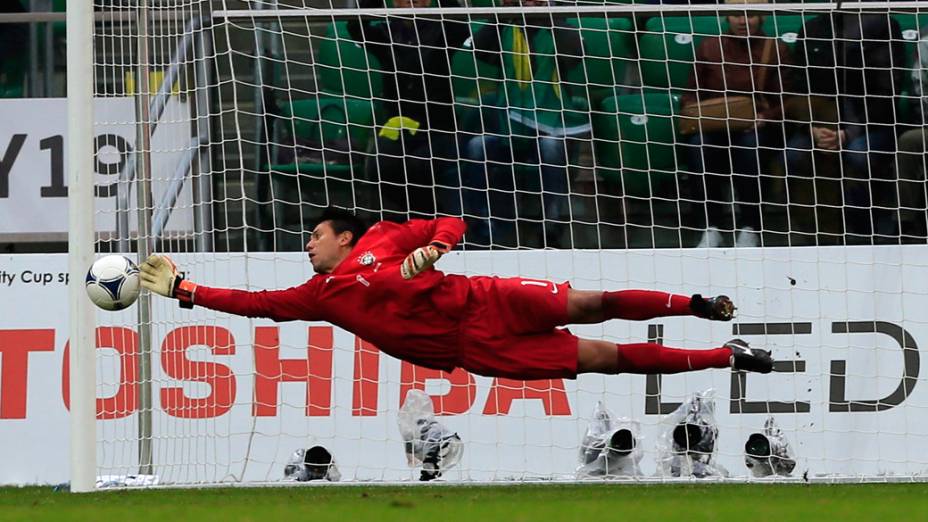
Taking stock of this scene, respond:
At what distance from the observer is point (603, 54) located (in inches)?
381

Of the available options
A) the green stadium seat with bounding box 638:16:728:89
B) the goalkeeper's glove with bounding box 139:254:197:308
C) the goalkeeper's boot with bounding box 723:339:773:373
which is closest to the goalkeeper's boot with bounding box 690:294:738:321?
the goalkeeper's boot with bounding box 723:339:773:373

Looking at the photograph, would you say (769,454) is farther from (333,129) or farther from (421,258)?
(333,129)

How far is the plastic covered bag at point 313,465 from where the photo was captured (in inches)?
367

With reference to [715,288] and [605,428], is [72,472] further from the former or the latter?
[715,288]

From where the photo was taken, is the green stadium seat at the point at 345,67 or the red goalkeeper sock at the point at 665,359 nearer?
the red goalkeeper sock at the point at 665,359

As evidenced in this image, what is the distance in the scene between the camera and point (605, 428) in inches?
367

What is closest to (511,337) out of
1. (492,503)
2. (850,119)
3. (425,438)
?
(425,438)

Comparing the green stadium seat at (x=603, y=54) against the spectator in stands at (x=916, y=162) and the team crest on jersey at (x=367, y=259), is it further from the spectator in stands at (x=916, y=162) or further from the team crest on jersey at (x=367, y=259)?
the team crest on jersey at (x=367, y=259)

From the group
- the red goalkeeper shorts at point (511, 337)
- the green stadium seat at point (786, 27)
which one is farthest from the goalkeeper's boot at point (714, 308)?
the green stadium seat at point (786, 27)

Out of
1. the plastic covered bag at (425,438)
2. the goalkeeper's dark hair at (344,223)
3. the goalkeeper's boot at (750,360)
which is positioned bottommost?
the plastic covered bag at (425,438)

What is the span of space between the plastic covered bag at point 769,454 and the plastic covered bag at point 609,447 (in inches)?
27.3

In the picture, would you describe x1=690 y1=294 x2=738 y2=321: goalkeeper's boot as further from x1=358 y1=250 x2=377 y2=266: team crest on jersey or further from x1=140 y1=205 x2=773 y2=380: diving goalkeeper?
x1=358 y1=250 x2=377 y2=266: team crest on jersey

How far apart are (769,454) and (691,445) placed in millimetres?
488

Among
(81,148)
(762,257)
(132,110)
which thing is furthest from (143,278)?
(762,257)
